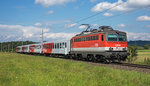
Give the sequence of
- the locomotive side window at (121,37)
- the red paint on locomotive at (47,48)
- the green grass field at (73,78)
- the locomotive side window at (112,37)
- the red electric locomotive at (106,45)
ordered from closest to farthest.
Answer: the green grass field at (73,78) < the red electric locomotive at (106,45) < the locomotive side window at (112,37) < the locomotive side window at (121,37) < the red paint on locomotive at (47,48)

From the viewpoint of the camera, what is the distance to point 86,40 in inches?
869

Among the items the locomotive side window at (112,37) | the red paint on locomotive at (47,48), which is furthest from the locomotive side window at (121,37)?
the red paint on locomotive at (47,48)

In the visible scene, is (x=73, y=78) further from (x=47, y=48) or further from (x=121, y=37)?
(x=47, y=48)

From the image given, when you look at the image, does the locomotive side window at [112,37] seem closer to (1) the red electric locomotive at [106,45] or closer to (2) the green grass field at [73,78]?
(1) the red electric locomotive at [106,45]

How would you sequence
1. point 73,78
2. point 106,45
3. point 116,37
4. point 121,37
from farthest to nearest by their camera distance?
point 121,37, point 116,37, point 106,45, point 73,78

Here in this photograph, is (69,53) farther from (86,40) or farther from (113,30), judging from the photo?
(113,30)

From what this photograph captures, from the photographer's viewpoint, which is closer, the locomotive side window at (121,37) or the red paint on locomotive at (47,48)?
the locomotive side window at (121,37)

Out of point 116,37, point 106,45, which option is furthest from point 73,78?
point 116,37

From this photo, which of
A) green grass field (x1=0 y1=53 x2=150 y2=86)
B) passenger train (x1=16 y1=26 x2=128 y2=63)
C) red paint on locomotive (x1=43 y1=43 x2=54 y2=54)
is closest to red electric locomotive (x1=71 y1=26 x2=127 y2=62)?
passenger train (x1=16 y1=26 x2=128 y2=63)

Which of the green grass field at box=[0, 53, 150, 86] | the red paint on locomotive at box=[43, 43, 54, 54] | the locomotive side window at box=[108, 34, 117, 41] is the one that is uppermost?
the locomotive side window at box=[108, 34, 117, 41]

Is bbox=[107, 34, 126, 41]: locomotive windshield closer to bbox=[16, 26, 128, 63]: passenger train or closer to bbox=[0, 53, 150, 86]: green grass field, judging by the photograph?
bbox=[16, 26, 128, 63]: passenger train

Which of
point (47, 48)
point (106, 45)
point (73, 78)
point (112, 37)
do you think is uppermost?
point (112, 37)

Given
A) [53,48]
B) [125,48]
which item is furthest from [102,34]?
[53,48]

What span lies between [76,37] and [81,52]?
279 centimetres
